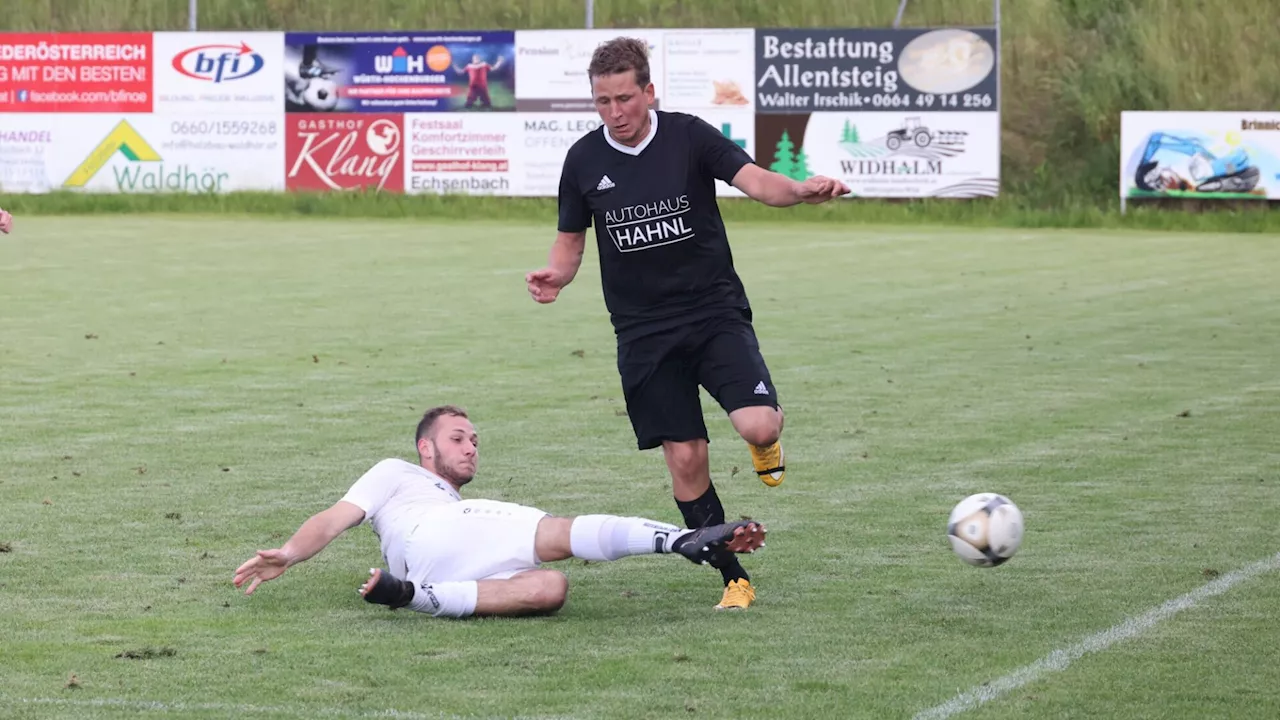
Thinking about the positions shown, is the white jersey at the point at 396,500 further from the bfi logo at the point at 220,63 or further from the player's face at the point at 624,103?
the bfi logo at the point at 220,63

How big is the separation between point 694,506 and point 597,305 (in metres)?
13.1

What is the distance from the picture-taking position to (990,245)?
3091cm

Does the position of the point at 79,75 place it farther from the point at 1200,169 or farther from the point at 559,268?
the point at 559,268

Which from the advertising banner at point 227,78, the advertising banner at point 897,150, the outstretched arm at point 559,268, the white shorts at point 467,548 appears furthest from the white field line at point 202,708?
the advertising banner at point 227,78

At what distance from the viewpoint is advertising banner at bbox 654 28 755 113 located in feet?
Answer: 123

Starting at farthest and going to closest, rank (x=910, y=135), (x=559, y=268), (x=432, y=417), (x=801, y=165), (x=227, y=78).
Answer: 1. (x=227, y=78)
2. (x=801, y=165)
3. (x=910, y=135)
4. (x=559, y=268)
5. (x=432, y=417)

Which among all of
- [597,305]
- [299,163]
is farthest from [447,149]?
[597,305]

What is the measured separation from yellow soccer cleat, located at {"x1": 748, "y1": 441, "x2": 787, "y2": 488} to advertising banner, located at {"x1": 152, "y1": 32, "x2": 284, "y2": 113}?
3195 centimetres

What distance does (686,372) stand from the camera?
25.9ft

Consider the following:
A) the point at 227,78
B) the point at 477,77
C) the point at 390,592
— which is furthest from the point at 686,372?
the point at 227,78

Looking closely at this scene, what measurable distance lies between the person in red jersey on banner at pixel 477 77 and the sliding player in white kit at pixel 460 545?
3096 cm

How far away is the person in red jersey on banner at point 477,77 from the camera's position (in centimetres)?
3803

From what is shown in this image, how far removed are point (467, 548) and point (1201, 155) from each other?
31348 mm

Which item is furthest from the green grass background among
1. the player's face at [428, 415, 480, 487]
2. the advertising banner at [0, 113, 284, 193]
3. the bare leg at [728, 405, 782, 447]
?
the player's face at [428, 415, 480, 487]
